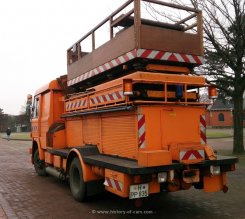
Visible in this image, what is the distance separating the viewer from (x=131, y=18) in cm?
741

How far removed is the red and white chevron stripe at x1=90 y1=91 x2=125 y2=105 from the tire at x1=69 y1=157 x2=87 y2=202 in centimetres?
133

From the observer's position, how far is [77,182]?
26.3ft

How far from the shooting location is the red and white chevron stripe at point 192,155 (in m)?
6.40

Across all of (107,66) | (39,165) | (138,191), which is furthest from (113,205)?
(39,165)

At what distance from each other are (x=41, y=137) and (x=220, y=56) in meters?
9.16

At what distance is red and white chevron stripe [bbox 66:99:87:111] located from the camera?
845 cm

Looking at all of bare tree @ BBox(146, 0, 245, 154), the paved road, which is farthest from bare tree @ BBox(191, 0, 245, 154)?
the paved road

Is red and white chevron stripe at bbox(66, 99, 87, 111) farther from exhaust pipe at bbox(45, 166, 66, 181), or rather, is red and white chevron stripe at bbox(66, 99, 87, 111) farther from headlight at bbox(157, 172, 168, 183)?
headlight at bbox(157, 172, 168, 183)

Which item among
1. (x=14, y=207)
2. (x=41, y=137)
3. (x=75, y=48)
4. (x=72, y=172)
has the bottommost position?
(x=14, y=207)

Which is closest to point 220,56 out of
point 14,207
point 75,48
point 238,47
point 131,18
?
point 238,47

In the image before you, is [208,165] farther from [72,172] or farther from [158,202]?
[72,172]

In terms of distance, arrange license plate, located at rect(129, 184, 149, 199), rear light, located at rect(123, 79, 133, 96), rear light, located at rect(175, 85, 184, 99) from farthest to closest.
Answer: rear light, located at rect(175, 85, 184, 99) → rear light, located at rect(123, 79, 133, 96) → license plate, located at rect(129, 184, 149, 199)

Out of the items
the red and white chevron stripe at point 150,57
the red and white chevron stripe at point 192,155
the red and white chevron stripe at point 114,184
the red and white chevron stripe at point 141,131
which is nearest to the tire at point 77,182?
the red and white chevron stripe at point 114,184

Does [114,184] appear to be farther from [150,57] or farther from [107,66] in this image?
[107,66]
